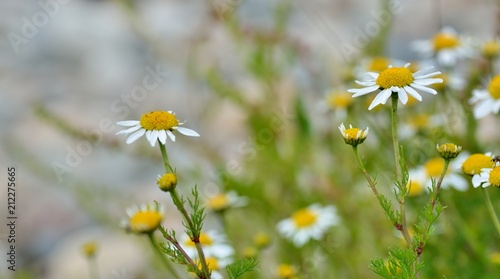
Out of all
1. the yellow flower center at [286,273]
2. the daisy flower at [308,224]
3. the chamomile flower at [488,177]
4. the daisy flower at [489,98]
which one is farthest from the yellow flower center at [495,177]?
the daisy flower at [308,224]

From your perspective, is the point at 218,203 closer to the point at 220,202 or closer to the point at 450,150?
the point at 220,202

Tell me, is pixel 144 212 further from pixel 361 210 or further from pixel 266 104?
pixel 266 104

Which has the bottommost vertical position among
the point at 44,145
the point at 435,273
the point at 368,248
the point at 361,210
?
the point at 435,273

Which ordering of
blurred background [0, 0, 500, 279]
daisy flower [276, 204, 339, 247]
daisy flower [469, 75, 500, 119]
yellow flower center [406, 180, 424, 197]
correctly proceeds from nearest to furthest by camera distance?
daisy flower [469, 75, 500, 119], yellow flower center [406, 180, 424, 197], daisy flower [276, 204, 339, 247], blurred background [0, 0, 500, 279]

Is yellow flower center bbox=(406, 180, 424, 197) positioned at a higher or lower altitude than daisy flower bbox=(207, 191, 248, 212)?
lower

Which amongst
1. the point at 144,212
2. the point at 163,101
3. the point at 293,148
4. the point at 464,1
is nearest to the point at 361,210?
the point at 293,148

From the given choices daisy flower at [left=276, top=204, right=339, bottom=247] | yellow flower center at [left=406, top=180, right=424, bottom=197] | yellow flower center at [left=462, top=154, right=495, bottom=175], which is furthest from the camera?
daisy flower at [left=276, top=204, right=339, bottom=247]

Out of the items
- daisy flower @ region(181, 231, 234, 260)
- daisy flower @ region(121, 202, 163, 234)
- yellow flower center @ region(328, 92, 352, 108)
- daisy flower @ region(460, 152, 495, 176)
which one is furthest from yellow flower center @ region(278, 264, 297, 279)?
yellow flower center @ region(328, 92, 352, 108)

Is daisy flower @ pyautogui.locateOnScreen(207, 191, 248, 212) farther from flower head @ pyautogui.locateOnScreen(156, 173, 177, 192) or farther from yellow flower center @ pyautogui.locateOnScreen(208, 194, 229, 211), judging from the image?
flower head @ pyautogui.locateOnScreen(156, 173, 177, 192)
